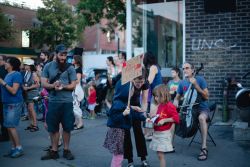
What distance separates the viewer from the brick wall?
932cm

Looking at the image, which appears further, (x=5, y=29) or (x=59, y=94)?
(x=5, y=29)

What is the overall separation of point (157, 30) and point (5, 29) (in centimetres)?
2349

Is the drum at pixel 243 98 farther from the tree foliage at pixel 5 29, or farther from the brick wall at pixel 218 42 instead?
the tree foliage at pixel 5 29

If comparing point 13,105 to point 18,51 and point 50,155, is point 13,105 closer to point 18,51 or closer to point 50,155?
point 50,155

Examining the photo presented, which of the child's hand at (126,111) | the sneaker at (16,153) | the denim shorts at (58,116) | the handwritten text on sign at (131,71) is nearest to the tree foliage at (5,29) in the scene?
the sneaker at (16,153)

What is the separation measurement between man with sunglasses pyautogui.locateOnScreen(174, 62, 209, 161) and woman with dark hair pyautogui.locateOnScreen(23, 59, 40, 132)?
3955 millimetres

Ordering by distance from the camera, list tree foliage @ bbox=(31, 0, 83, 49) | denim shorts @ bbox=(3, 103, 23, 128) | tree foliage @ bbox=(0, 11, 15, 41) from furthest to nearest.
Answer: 1. tree foliage @ bbox=(31, 0, 83, 49)
2. tree foliage @ bbox=(0, 11, 15, 41)
3. denim shorts @ bbox=(3, 103, 23, 128)

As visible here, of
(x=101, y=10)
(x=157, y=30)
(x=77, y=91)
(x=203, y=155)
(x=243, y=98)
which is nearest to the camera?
(x=203, y=155)

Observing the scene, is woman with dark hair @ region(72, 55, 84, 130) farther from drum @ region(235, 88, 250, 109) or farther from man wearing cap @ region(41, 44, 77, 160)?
drum @ region(235, 88, 250, 109)

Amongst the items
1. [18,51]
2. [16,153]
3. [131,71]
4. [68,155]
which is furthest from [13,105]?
[18,51]

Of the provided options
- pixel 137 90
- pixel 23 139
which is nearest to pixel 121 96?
pixel 137 90

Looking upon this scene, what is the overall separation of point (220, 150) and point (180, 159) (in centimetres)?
99

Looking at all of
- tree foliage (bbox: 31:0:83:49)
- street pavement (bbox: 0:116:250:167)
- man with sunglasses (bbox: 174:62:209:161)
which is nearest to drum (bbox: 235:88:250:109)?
street pavement (bbox: 0:116:250:167)

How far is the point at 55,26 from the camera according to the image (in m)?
37.9
